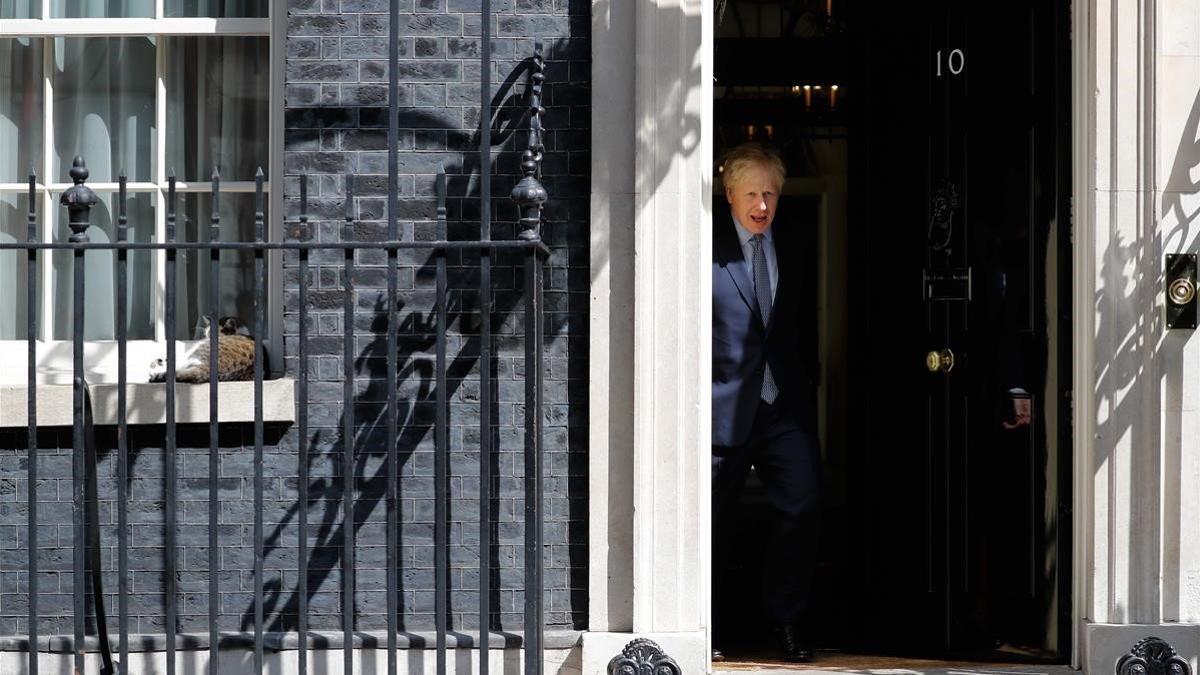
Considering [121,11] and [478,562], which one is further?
[121,11]

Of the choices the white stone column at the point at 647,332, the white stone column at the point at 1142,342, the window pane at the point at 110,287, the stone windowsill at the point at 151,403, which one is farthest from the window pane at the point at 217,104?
the white stone column at the point at 1142,342

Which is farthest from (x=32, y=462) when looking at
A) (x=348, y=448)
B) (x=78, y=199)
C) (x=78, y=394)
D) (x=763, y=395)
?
(x=763, y=395)

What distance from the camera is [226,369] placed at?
5.90 metres

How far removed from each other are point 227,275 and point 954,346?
3176 millimetres

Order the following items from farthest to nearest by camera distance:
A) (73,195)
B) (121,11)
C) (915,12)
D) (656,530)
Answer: (915,12)
(121,11)
(656,530)
(73,195)

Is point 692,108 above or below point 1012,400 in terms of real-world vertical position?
above

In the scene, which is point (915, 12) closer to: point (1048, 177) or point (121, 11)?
point (1048, 177)

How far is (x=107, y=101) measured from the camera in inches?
249

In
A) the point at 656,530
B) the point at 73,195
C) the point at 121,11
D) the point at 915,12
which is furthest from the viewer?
the point at 915,12

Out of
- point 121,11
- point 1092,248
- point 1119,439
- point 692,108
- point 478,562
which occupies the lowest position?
point 478,562

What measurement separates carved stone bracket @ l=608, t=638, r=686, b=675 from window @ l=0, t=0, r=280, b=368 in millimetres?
2072

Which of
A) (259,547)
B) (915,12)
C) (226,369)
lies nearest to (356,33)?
(226,369)

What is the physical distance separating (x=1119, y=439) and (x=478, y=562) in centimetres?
250

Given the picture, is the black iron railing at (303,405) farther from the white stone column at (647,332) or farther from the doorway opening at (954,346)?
the doorway opening at (954,346)
